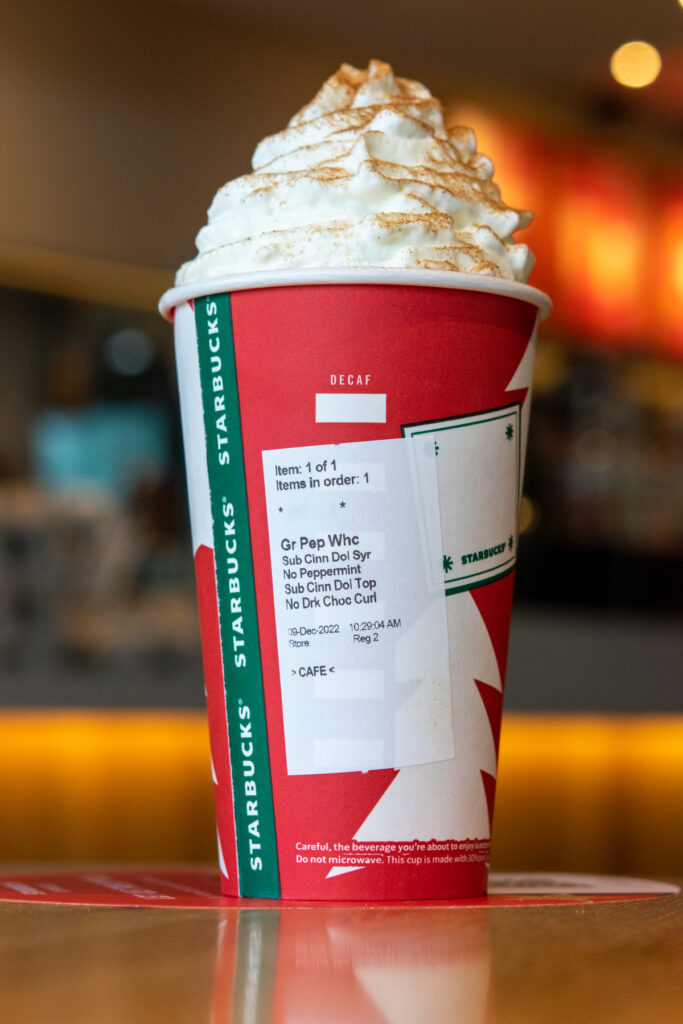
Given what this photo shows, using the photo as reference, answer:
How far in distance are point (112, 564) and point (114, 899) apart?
3883 mm

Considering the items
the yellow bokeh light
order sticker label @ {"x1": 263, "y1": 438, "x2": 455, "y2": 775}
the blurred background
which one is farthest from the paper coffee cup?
the yellow bokeh light

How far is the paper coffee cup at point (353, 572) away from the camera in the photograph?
0.66 meters

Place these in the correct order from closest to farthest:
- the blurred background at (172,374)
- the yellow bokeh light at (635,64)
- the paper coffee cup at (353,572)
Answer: the paper coffee cup at (353,572) < the blurred background at (172,374) < the yellow bokeh light at (635,64)

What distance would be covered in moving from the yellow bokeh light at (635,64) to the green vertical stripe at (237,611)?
4510 mm

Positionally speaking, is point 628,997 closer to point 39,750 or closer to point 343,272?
point 343,272

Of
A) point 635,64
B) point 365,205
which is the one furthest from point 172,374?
point 365,205

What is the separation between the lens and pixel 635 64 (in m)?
4.96

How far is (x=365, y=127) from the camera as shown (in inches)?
30.6

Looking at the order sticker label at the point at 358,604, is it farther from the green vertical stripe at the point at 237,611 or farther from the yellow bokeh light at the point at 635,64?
the yellow bokeh light at the point at 635,64

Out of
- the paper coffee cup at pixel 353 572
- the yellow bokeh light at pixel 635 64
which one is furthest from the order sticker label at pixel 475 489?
the yellow bokeh light at pixel 635 64

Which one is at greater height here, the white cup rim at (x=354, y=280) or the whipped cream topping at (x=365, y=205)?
the whipped cream topping at (x=365, y=205)

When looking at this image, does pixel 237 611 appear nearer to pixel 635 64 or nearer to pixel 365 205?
pixel 365 205

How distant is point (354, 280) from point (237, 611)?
0.20 meters

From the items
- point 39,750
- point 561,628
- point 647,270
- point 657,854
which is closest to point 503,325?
point 657,854
